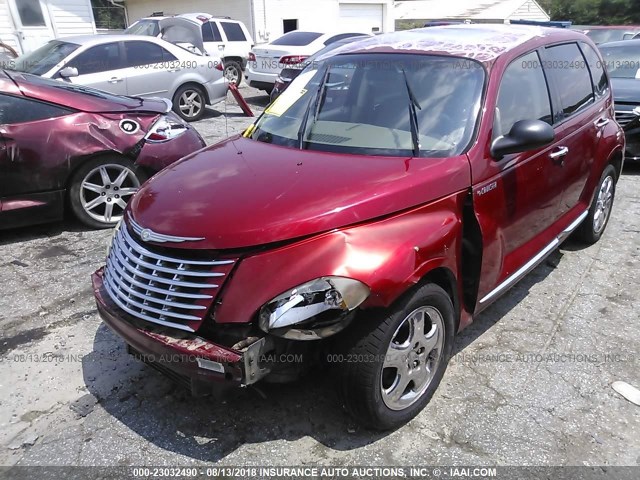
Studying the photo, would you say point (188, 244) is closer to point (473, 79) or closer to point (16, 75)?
point (473, 79)

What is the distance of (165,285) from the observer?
2.56 metres

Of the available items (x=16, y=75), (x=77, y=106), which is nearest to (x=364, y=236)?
(x=77, y=106)

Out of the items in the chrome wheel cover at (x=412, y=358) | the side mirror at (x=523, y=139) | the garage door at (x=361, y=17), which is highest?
the side mirror at (x=523, y=139)

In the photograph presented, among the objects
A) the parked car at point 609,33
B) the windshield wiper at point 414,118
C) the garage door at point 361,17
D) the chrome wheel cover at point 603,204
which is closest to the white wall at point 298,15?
the garage door at point 361,17

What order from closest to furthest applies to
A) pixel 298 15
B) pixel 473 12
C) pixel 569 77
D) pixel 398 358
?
pixel 398 358
pixel 569 77
pixel 298 15
pixel 473 12

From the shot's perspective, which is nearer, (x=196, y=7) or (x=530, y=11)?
(x=196, y=7)

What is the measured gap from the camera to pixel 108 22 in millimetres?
41188

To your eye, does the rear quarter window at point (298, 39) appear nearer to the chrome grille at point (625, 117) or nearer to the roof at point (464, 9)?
the chrome grille at point (625, 117)

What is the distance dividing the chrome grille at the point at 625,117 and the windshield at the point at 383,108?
4.86 meters

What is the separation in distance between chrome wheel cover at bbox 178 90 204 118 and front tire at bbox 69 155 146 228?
582 centimetres

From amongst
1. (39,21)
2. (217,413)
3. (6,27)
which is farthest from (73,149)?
(39,21)

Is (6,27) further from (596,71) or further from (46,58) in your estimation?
(596,71)

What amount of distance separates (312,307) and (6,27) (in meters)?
19.9

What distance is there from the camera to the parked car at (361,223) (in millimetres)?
2410
